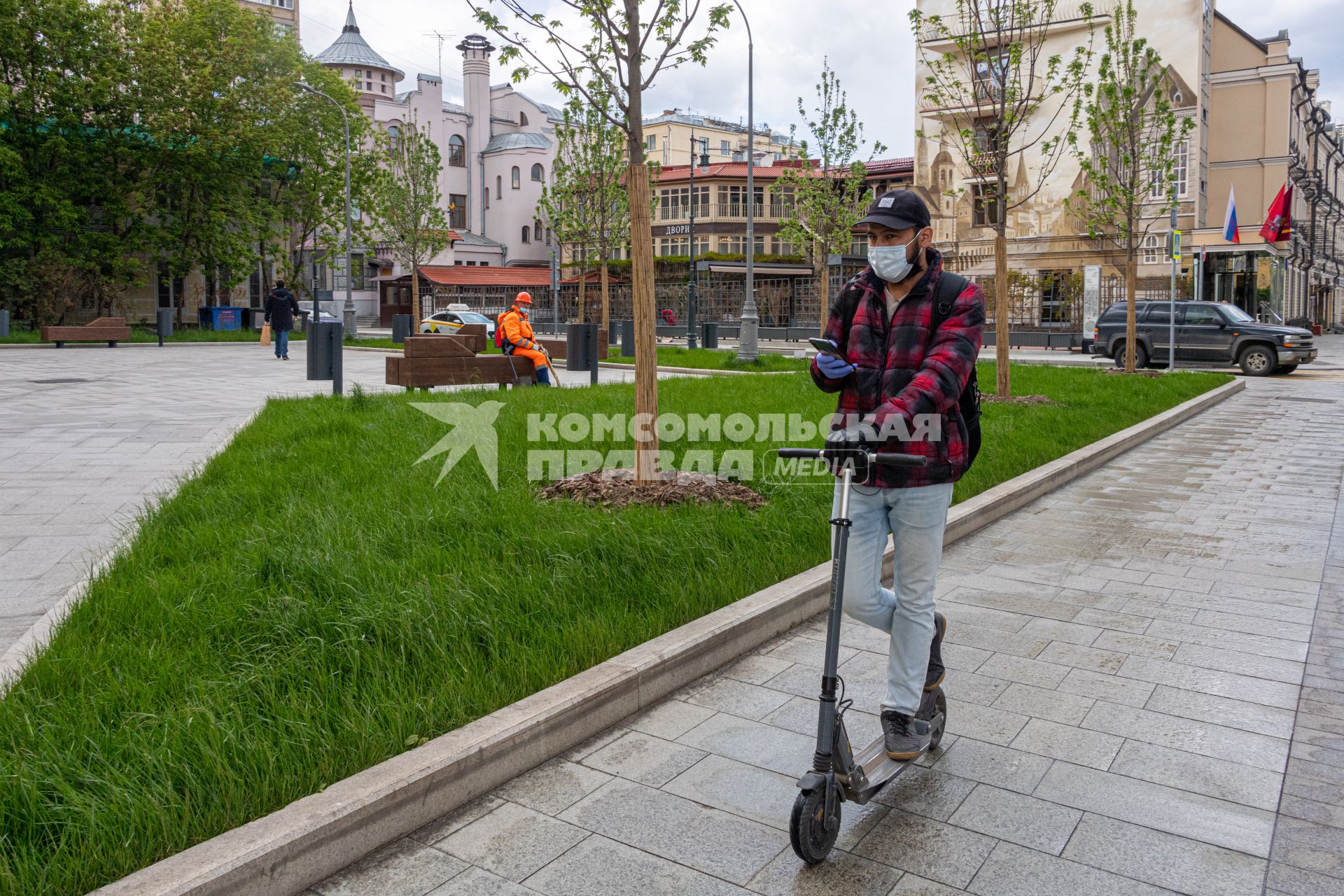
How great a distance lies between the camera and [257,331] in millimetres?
41969

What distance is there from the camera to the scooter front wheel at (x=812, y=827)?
3.03 metres

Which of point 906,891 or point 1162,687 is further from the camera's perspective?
point 1162,687

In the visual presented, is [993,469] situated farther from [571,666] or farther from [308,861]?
[308,861]

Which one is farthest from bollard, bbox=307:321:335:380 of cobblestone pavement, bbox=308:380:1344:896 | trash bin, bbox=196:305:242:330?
trash bin, bbox=196:305:242:330

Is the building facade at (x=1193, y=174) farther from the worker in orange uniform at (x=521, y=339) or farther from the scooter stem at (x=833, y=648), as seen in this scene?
the scooter stem at (x=833, y=648)

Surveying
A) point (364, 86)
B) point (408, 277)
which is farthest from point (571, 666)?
point (364, 86)

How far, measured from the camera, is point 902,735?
364 centimetres

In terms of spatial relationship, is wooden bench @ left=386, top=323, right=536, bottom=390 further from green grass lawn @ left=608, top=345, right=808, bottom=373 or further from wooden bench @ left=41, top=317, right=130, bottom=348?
wooden bench @ left=41, top=317, right=130, bottom=348

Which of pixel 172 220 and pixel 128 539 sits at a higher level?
pixel 172 220

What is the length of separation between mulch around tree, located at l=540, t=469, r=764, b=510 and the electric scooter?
3.53m

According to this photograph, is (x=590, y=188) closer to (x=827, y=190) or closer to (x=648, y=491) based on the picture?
(x=827, y=190)

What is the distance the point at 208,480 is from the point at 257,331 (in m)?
36.7

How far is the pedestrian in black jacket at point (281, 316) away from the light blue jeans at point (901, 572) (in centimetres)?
2483

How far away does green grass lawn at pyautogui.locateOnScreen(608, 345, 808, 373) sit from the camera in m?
20.9
